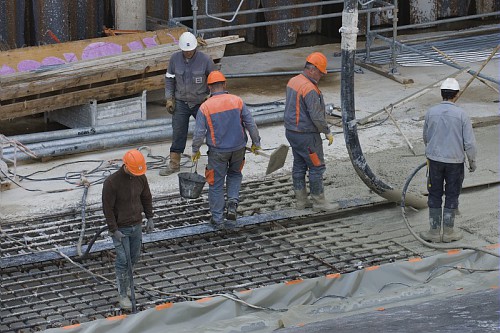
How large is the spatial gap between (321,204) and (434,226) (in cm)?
134

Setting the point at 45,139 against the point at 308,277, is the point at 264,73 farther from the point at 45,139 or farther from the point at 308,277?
the point at 308,277

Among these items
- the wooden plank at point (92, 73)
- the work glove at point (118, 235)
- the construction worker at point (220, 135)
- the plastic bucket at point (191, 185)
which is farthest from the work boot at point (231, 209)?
the wooden plank at point (92, 73)

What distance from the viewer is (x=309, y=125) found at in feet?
35.4

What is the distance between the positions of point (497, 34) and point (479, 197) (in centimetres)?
795

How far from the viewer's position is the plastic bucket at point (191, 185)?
10.7 m

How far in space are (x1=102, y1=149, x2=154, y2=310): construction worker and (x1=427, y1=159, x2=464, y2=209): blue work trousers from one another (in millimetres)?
2995

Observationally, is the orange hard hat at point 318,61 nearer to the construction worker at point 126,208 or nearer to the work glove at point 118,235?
the construction worker at point 126,208

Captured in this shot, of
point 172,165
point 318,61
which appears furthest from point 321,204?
point 172,165

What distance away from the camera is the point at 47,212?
11289 mm

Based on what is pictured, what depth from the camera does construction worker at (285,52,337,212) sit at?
10695 millimetres

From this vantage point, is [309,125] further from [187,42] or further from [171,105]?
[171,105]

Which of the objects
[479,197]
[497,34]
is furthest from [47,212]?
[497,34]

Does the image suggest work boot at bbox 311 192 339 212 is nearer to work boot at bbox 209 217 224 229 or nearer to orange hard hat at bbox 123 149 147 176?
work boot at bbox 209 217 224 229

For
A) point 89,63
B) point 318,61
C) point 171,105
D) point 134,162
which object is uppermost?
point 318,61
